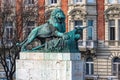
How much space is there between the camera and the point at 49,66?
21.5 meters

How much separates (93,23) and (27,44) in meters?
24.2

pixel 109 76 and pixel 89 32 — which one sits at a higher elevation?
pixel 89 32

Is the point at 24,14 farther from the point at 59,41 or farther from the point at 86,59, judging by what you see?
the point at 59,41

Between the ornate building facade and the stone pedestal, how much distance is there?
2325 cm

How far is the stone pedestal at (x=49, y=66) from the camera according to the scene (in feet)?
69.6

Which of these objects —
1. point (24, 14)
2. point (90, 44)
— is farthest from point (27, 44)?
point (90, 44)

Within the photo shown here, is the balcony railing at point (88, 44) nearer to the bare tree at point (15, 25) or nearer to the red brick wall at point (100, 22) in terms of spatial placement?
the red brick wall at point (100, 22)

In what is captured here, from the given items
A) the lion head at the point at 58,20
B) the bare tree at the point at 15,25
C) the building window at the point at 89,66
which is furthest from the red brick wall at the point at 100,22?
the lion head at the point at 58,20

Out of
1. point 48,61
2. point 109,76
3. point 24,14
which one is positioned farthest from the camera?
point 109,76

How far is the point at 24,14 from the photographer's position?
38.0 metres

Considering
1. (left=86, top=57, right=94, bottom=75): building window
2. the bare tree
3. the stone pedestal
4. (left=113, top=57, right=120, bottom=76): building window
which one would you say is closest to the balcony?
(left=86, top=57, right=94, bottom=75): building window

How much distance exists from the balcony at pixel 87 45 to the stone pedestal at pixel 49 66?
23.6 meters

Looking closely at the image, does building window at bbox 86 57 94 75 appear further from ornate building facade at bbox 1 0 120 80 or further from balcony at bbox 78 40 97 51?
balcony at bbox 78 40 97 51

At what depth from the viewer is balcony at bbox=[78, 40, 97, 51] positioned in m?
45.5
